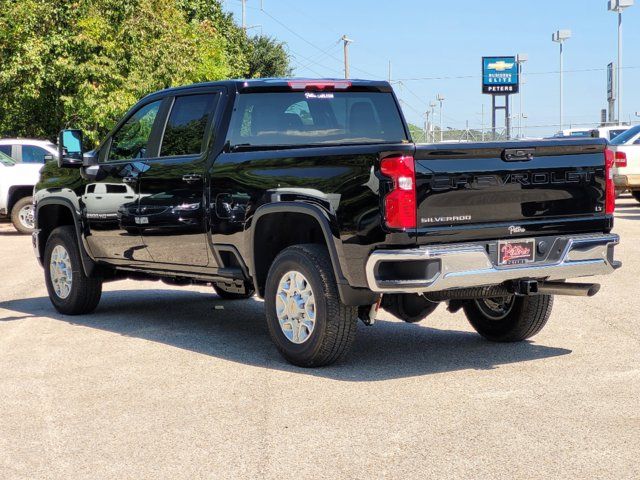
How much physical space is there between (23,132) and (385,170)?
1277 inches

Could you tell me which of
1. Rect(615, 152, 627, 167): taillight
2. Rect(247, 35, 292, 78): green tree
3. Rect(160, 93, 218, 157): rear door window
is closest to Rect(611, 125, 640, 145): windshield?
Rect(615, 152, 627, 167): taillight

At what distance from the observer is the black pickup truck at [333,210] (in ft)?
22.1

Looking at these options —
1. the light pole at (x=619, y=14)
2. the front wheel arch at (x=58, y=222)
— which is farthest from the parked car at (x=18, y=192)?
the light pole at (x=619, y=14)

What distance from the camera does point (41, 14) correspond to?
104ft

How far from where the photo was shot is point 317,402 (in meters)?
6.45

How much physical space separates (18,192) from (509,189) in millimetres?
17487

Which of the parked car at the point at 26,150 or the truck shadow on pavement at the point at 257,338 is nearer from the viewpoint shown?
the truck shadow on pavement at the point at 257,338

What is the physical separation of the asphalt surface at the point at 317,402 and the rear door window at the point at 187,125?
4.99 ft

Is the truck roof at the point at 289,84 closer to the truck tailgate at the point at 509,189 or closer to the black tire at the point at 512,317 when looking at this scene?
the black tire at the point at 512,317

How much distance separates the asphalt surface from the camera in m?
5.15

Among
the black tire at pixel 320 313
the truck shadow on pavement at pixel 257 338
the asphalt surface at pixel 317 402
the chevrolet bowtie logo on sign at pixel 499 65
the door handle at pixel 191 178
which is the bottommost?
the truck shadow on pavement at pixel 257 338

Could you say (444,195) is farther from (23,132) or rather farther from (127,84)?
(23,132)

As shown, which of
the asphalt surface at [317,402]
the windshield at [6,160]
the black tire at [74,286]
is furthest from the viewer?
the windshield at [6,160]

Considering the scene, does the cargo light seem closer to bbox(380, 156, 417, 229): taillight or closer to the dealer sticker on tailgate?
bbox(380, 156, 417, 229): taillight
